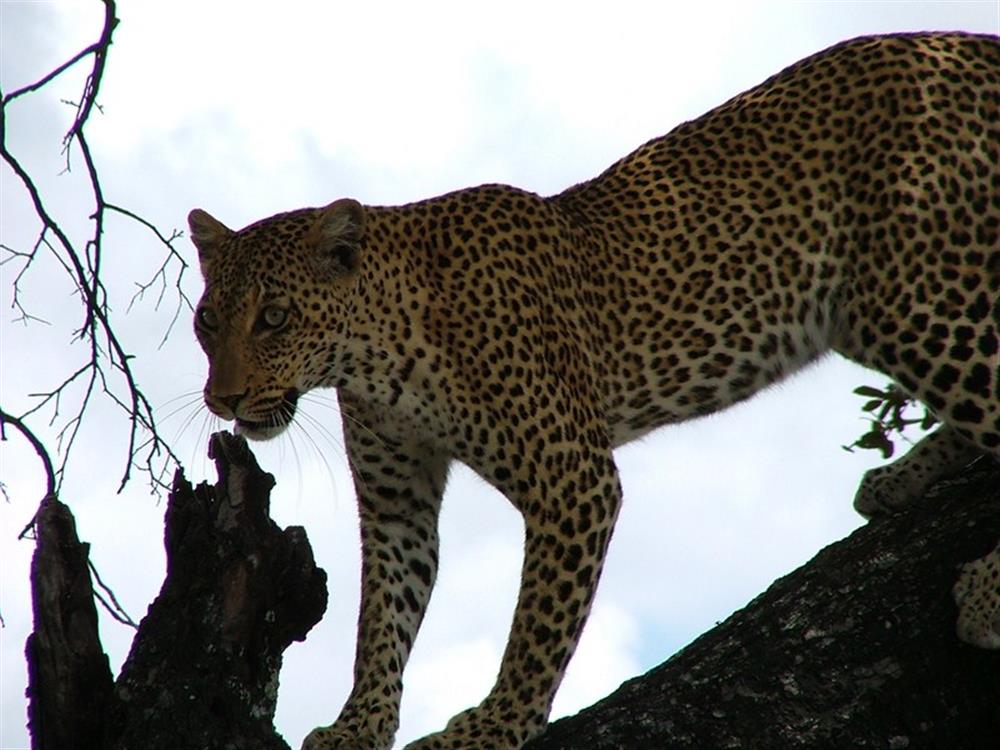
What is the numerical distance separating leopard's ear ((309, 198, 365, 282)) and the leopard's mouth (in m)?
0.65

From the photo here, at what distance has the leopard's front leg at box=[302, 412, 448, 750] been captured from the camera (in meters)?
7.95

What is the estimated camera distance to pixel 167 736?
20.7ft

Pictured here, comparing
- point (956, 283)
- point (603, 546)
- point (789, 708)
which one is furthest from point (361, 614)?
point (956, 283)

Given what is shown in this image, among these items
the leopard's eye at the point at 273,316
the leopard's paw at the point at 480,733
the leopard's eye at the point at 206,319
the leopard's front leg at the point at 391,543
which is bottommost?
the leopard's paw at the point at 480,733

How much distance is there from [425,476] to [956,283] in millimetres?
2788

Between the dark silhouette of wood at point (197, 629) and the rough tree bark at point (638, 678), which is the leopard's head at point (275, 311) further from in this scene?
the dark silhouette of wood at point (197, 629)

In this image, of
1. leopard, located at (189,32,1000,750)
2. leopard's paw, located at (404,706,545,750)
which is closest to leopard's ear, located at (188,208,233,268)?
leopard, located at (189,32,1000,750)

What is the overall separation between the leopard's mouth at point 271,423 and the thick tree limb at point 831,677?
1901 mm

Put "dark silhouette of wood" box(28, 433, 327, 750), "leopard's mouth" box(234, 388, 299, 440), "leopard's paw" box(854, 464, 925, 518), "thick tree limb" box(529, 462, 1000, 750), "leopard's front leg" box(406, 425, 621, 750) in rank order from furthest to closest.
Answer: "leopard's paw" box(854, 464, 925, 518) < "leopard's mouth" box(234, 388, 299, 440) < "leopard's front leg" box(406, 425, 621, 750) < "dark silhouette of wood" box(28, 433, 327, 750) < "thick tree limb" box(529, 462, 1000, 750)

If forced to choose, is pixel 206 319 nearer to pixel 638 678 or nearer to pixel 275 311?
pixel 275 311

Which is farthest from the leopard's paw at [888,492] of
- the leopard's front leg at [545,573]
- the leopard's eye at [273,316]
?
the leopard's eye at [273,316]

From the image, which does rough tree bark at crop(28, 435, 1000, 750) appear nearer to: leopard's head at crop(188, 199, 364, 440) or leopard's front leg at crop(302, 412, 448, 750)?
leopard's head at crop(188, 199, 364, 440)

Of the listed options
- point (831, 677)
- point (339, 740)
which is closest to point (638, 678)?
point (831, 677)

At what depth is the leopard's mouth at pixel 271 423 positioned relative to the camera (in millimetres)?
7387
